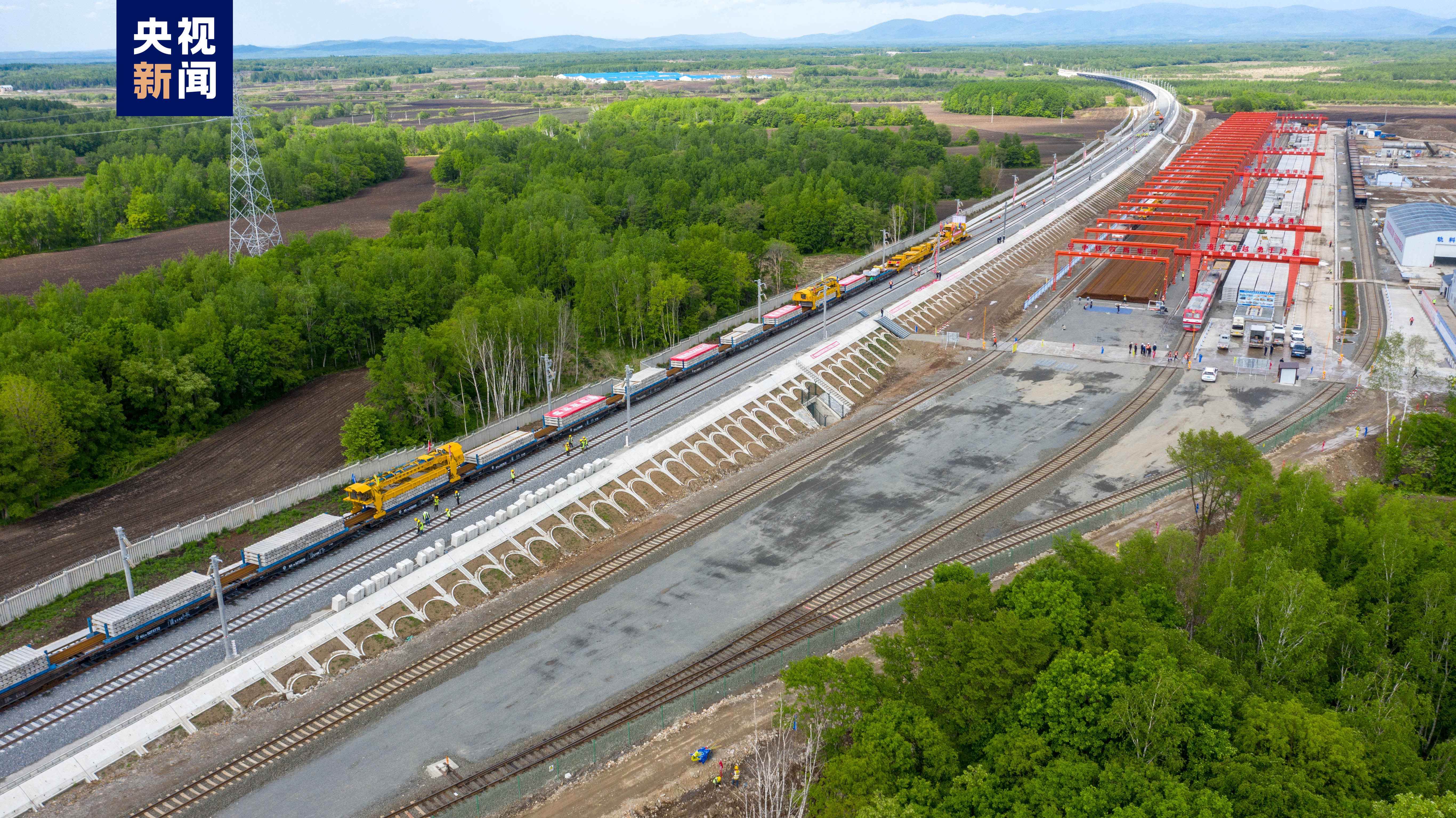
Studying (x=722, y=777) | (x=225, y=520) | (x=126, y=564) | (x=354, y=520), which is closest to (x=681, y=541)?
(x=354, y=520)

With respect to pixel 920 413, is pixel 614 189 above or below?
above

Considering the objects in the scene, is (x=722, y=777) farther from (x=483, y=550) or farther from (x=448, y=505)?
(x=448, y=505)

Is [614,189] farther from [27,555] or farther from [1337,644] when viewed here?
[1337,644]

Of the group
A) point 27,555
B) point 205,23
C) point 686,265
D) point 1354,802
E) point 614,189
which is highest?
point 205,23

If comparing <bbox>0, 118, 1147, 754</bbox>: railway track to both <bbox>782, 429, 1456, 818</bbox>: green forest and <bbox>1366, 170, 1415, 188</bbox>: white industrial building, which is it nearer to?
<bbox>782, 429, 1456, 818</bbox>: green forest

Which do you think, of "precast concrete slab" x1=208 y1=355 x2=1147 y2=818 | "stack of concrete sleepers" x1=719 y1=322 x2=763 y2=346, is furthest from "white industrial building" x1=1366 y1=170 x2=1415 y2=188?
"stack of concrete sleepers" x1=719 y1=322 x2=763 y2=346

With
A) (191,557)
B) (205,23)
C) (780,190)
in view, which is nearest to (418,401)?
(191,557)

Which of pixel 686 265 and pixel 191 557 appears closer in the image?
pixel 191 557
